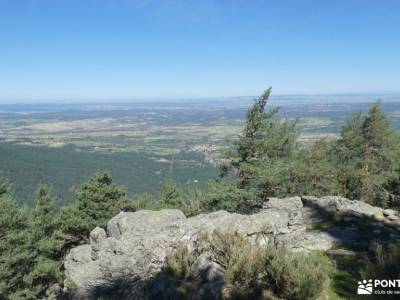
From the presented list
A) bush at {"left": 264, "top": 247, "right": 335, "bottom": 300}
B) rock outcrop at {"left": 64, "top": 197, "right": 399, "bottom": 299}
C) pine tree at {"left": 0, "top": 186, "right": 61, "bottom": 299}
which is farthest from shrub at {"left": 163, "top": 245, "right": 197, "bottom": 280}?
pine tree at {"left": 0, "top": 186, "right": 61, "bottom": 299}

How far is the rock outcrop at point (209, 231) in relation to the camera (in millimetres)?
12016

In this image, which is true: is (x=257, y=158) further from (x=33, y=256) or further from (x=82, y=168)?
(x=82, y=168)

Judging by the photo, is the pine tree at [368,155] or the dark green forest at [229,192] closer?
the dark green forest at [229,192]

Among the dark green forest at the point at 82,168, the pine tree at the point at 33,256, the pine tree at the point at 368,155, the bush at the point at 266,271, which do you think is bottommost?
the dark green forest at the point at 82,168

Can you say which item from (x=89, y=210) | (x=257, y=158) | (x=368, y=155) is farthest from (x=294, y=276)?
(x=368, y=155)

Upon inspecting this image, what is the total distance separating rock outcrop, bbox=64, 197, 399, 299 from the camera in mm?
12016

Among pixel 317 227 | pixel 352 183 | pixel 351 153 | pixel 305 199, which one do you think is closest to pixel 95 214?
pixel 305 199

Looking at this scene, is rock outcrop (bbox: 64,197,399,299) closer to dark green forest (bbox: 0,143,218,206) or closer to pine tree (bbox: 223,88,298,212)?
pine tree (bbox: 223,88,298,212)

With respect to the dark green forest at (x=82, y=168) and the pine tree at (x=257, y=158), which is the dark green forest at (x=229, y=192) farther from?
the dark green forest at (x=82, y=168)

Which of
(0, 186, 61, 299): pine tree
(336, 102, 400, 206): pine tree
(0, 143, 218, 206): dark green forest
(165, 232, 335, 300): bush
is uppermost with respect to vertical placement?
(165, 232, 335, 300): bush

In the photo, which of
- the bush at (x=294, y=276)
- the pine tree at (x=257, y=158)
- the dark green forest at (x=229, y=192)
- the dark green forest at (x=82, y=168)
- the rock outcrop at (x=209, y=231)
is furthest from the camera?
the dark green forest at (x=82, y=168)

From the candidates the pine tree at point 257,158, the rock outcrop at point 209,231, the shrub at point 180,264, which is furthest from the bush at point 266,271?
the pine tree at point 257,158

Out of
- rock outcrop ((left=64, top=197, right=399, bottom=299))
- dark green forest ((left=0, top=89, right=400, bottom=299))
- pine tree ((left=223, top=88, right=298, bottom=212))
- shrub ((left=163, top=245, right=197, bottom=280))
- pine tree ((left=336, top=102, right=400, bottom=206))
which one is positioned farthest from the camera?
pine tree ((left=336, top=102, right=400, bottom=206))

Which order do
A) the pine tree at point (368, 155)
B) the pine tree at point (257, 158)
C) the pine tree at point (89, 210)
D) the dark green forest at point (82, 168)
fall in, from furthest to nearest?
the dark green forest at point (82, 168), the pine tree at point (368, 155), the pine tree at point (89, 210), the pine tree at point (257, 158)
